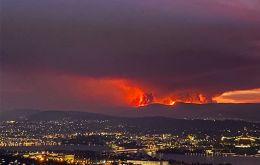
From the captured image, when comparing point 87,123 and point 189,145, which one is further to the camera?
point 87,123

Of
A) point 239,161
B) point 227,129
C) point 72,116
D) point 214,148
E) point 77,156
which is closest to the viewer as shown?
point 77,156

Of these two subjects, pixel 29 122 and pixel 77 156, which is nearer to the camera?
pixel 77 156

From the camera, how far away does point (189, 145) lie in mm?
58562

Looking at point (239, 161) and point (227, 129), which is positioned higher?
point (227, 129)

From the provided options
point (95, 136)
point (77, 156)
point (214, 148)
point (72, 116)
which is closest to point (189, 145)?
point (214, 148)

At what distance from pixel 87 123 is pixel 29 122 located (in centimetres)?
805

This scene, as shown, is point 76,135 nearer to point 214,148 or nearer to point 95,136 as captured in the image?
point 95,136

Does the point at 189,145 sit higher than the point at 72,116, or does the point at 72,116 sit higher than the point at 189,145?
the point at 72,116

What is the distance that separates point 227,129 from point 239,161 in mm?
29857

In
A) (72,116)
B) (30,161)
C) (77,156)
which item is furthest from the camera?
(72,116)

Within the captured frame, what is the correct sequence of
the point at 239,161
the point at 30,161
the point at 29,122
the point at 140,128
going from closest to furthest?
the point at 30,161 → the point at 239,161 → the point at 140,128 → the point at 29,122

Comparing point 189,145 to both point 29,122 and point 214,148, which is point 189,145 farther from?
point 29,122

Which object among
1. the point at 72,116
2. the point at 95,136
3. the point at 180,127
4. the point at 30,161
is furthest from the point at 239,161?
the point at 72,116

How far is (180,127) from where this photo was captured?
78438 millimetres
